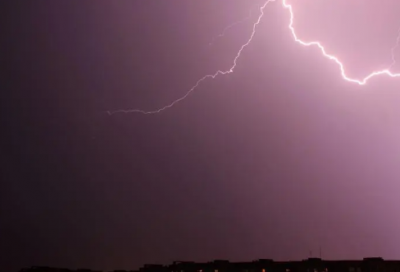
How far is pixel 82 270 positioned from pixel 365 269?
64.0ft

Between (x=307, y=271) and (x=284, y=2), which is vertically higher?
(x=284, y=2)

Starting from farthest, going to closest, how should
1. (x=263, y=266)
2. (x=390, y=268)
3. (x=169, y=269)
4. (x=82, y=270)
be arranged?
1. (x=82, y=270)
2. (x=169, y=269)
3. (x=263, y=266)
4. (x=390, y=268)

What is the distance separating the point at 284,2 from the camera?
32.8 m

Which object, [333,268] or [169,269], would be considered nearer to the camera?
[333,268]

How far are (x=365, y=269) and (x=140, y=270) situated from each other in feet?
48.8

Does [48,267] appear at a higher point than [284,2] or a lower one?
lower

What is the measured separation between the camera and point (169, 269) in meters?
37.5

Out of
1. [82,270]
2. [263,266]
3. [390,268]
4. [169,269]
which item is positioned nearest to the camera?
[390,268]

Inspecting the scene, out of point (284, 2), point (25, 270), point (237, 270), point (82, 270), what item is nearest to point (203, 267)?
point (237, 270)

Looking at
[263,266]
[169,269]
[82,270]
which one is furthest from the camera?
[82,270]

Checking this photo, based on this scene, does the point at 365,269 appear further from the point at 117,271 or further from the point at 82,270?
the point at 82,270

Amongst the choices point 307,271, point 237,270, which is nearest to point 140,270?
point 237,270

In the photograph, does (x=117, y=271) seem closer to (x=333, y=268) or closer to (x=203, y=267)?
(x=203, y=267)

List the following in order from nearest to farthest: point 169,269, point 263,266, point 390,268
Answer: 1. point 390,268
2. point 263,266
3. point 169,269
